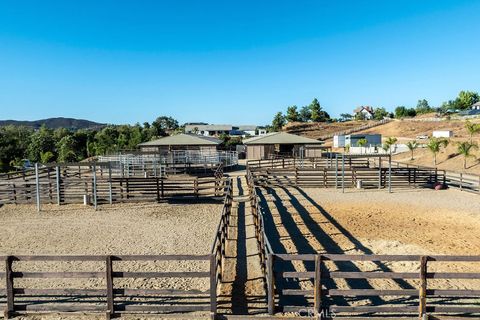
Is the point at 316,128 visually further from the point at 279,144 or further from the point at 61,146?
the point at 61,146

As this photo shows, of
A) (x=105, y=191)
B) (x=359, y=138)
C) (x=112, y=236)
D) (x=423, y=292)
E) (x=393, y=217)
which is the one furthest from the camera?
(x=359, y=138)

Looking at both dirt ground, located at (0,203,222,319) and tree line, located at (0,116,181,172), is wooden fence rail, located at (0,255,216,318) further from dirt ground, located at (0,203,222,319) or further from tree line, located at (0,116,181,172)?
tree line, located at (0,116,181,172)

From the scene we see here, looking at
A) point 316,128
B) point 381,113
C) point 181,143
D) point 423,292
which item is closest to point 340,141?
point 316,128

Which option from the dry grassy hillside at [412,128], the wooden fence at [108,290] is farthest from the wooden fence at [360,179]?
the dry grassy hillside at [412,128]

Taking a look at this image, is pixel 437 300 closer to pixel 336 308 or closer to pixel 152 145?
pixel 336 308

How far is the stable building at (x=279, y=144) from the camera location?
39094 mm

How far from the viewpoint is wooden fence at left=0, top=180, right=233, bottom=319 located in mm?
5656

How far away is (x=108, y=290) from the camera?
569 centimetres

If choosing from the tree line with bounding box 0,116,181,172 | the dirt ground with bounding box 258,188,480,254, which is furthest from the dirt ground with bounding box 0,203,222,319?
the tree line with bounding box 0,116,181,172

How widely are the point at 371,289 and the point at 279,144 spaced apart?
121 ft

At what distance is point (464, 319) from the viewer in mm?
5316

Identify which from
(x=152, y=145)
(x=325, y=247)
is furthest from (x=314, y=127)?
(x=325, y=247)

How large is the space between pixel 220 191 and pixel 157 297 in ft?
36.2

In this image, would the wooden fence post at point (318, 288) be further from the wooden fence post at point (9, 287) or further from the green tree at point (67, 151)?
the green tree at point (67, 151)
